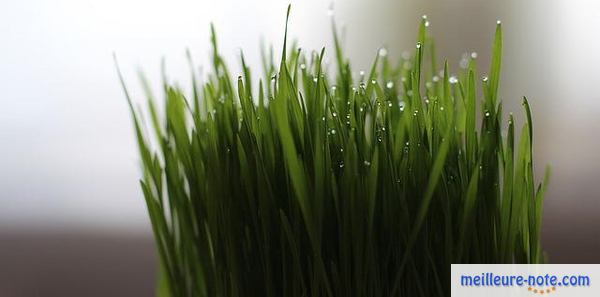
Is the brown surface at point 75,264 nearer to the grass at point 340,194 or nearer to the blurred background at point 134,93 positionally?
the blurred background at point 134,93

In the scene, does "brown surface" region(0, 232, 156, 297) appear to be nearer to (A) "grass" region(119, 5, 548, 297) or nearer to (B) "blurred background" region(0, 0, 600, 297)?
(B) "blurred background" region(0, 0, 600, 297)

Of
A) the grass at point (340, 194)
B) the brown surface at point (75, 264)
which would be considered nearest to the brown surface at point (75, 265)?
the brown surface at point (75, 264)

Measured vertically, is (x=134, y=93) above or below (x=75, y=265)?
above

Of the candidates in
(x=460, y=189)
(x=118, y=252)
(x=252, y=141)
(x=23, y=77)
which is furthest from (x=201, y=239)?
(x=23, y=77)

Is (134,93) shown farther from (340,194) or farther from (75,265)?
(340,194)

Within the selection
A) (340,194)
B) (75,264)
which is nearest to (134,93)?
(75,264)

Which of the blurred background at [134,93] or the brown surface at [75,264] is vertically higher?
the blurred background at [134,93]
